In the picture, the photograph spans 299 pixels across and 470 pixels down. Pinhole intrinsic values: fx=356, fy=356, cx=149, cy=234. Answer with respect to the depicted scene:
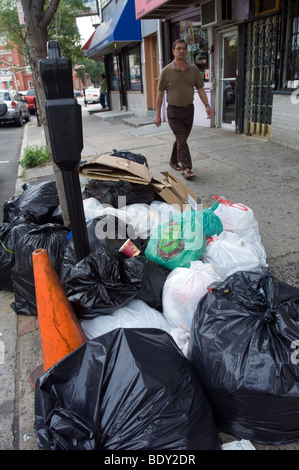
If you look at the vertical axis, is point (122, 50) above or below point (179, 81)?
above

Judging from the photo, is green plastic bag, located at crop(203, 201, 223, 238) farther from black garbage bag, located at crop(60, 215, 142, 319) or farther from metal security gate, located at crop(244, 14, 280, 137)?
metal security gate, located at crop(244, 14, 280, 137)

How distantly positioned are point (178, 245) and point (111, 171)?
4.13ft

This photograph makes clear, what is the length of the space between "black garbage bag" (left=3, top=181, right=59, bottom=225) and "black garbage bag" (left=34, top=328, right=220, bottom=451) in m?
2.04

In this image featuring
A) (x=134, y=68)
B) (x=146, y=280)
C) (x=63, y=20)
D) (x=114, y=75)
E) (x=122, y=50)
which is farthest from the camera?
(x=63, y=20)

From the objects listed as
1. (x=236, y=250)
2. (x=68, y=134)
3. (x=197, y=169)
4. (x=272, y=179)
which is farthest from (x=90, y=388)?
(x=197, y=169)

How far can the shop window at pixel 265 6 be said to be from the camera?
6314 mm

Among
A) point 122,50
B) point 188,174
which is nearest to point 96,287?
point 188,174

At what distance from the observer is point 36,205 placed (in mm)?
3479

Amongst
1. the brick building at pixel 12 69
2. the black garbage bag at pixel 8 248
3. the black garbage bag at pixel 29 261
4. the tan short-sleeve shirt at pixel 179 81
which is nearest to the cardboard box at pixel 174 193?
the black garbage bag at pixel 29 261

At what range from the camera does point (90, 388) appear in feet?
5.01

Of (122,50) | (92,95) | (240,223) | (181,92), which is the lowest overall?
(240,223)

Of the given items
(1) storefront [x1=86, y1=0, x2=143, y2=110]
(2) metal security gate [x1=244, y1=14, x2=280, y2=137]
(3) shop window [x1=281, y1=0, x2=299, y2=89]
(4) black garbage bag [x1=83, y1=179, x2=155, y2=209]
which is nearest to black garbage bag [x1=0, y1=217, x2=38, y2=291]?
(4) black garbage bag [x1=83, y1=179, x2=155, y2=209]

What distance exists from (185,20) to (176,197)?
25.8ft
